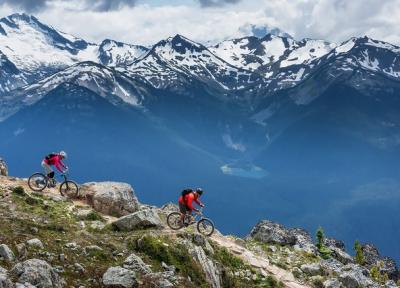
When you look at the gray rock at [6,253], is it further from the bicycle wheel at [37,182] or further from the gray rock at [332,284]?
the gray rock at [332,284]

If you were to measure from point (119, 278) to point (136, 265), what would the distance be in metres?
→ 1.95

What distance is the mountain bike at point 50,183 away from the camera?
1704 inches

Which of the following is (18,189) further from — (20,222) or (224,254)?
(224,254)

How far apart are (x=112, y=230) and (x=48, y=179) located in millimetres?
11426

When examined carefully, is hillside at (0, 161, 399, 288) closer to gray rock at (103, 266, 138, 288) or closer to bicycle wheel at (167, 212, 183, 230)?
gray rock at (103, 266, 138, 288)

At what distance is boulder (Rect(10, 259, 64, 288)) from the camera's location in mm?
23156

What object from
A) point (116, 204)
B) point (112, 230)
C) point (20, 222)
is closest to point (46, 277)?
point (20, 222)

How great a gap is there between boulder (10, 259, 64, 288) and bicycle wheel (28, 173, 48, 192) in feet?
64.5

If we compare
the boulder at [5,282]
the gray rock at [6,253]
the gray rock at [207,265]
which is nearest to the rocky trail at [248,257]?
the gray rock at [207,265]

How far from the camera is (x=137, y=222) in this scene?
116ft

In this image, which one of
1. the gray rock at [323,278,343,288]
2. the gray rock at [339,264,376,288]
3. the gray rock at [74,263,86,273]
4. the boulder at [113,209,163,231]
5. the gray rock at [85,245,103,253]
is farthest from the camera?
the gray rock at [339,264,376,288]

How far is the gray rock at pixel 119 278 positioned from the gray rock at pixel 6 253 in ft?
14.3

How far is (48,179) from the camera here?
143 ft

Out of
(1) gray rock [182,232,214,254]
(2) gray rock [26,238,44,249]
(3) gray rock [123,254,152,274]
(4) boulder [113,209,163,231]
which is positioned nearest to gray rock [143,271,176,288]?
(3) gray rock [123,254,152,274]
